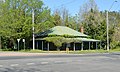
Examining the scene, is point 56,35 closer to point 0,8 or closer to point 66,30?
point 66,30

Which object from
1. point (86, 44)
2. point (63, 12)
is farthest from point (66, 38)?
point (63, 12)

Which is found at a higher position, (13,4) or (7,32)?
(13,4)

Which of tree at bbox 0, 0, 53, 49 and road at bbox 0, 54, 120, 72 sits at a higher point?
tree at bbox 0, 0, 53, 49

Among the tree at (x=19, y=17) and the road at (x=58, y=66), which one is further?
the tree at (x=19, y=17)

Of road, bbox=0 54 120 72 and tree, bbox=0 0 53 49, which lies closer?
road, bbox=0 54 120 72

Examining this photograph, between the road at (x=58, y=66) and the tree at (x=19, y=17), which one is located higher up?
the tree at (x=19, y=17)

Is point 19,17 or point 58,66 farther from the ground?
point 19,17

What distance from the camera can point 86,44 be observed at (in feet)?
241

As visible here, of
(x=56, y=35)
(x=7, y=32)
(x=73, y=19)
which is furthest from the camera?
(x=73, y=19)

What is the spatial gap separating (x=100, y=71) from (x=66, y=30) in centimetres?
5278

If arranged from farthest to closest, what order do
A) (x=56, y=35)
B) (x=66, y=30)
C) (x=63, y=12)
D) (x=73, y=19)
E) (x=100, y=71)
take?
(x=63, y=12) < (x=73, y=19) < (x=66, y=30) < (x=56, y=35) < (x=100, y=71)

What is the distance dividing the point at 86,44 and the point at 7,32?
21285mm

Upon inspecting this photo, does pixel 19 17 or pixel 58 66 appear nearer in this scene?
pixel 58 66

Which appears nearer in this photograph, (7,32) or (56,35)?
(7,32)
